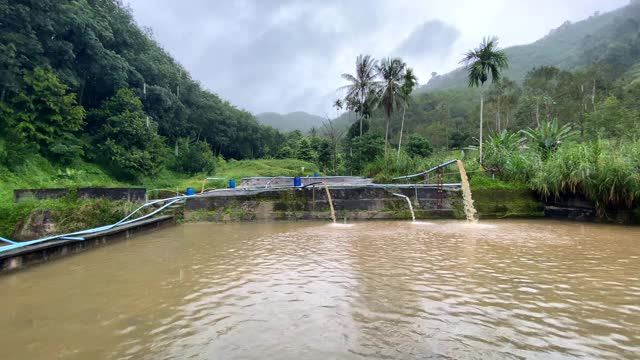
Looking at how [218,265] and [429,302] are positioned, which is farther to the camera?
[218,265]

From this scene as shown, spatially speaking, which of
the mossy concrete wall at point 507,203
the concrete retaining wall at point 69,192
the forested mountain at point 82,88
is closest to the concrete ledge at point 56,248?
the concrete retaining wall at point 69,192

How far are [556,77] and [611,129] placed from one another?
831 inches

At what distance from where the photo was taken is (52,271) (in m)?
5.35

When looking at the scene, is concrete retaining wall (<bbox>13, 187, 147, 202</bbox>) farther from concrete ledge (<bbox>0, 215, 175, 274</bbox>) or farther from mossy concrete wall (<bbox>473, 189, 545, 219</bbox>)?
mossy concrete wall (<bbox>473, 189, 545, 219</bbox>)

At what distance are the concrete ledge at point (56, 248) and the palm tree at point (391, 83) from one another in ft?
65.1

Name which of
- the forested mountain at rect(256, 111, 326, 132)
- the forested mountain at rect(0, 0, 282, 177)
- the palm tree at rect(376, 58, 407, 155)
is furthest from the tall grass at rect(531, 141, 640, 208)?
the forested mountain at rect(256, 111, 326, 132)

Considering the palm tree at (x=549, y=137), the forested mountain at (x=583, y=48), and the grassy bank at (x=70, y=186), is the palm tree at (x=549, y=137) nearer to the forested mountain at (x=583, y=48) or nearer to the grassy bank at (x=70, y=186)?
the grassy bank at (x=70, y=186)

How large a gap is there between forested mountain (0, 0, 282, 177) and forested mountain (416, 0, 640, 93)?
183 feet

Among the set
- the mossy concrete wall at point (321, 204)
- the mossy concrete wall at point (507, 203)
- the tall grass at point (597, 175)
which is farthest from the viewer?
the mossy concrete wall at point (321, 204)

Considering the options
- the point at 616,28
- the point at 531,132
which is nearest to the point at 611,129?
the point at 531,132

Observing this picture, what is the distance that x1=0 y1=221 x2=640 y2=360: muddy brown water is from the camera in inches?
104

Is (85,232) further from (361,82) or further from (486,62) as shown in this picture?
(361,82)

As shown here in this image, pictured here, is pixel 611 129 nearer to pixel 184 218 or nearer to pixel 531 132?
pixel 531 132

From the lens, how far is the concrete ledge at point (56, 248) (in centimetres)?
539
